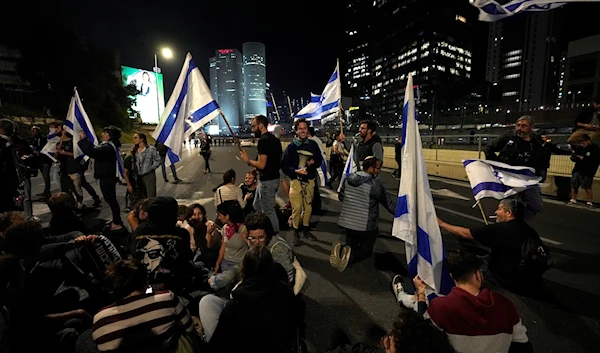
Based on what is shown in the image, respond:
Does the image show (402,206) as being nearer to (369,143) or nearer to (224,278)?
(224,278)

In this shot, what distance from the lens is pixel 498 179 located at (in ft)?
13.2

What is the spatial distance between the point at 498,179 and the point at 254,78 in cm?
→ 16196

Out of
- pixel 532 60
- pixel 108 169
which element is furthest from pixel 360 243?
pixel 532 60

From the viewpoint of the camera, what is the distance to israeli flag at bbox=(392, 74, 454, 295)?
268 centimetres

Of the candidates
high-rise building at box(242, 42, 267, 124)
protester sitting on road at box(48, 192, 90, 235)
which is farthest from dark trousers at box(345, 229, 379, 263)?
high-rise building at box(242, 42, 267, 124)

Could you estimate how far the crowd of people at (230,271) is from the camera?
76.5 inches

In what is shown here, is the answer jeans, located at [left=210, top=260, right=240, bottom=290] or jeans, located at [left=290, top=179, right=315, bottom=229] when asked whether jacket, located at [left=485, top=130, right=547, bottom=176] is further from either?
jeans, located at [left=210, top=260, right=240, bottom=290]

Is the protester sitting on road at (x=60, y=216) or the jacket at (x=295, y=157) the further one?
the jacket at (x=295, y=157)

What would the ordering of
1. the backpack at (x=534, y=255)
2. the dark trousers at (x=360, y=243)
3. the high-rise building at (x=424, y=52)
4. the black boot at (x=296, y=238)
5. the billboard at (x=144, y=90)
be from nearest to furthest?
1. the backpack at (x=534, y=255)
2. the dark trousers at (x=360, y=243)
3. the black boot at (x=296, y=238)
4. the billboard at (x=144, y=90)
5. the high-rise building at (x=424, y=52)

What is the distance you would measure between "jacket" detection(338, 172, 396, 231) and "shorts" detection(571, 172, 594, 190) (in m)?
6.30

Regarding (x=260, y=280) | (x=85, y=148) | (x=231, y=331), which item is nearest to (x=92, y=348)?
(x=231, y=331)

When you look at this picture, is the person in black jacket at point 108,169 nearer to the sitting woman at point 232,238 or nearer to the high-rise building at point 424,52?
the sitting woman at point 232,238

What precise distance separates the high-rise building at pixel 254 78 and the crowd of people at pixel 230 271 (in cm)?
14291

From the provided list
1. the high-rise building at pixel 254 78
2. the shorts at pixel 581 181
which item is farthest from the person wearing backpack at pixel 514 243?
the high-rise building at pixel 254 78
